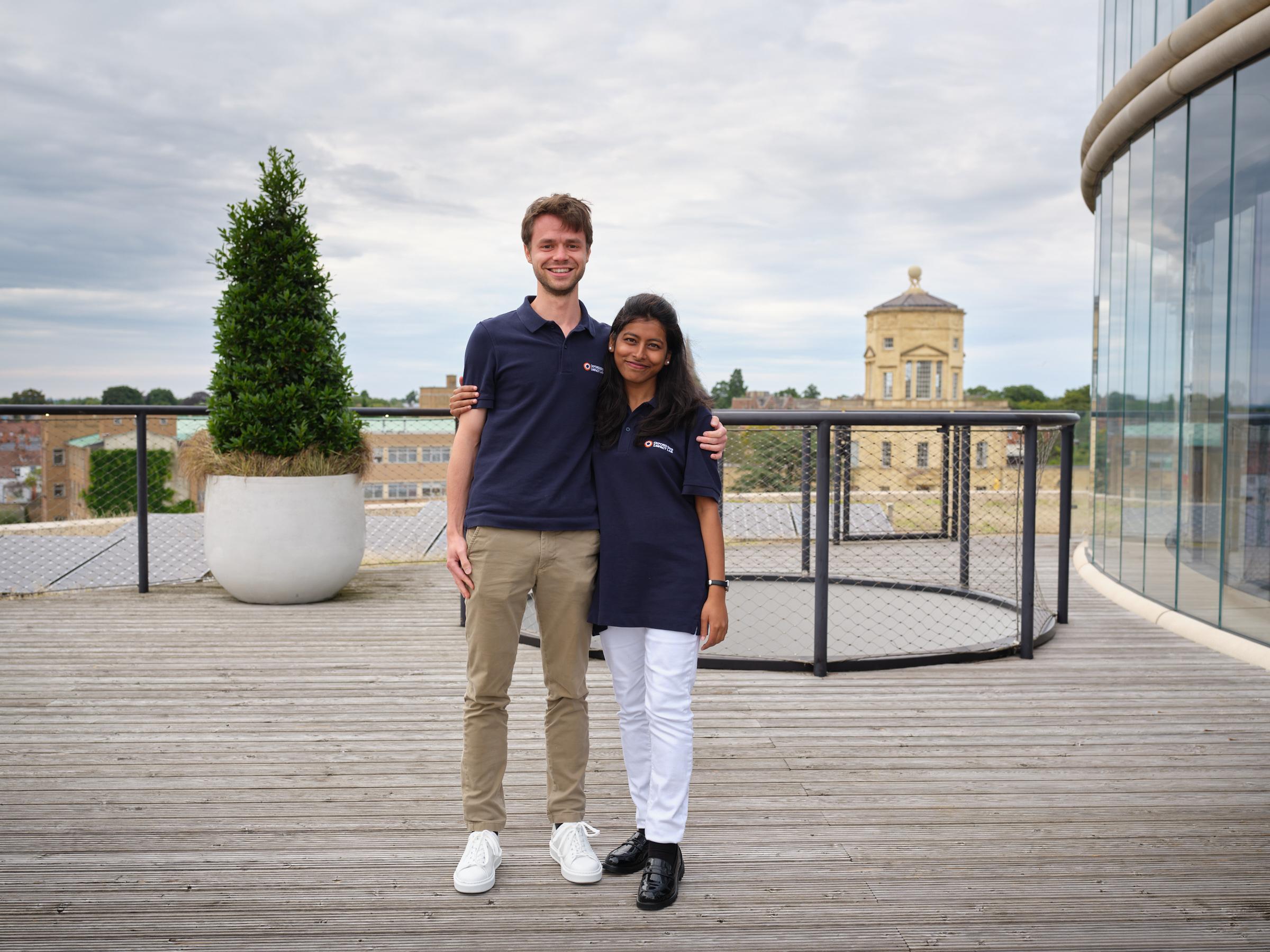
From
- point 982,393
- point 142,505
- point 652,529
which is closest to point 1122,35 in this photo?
point 652,529

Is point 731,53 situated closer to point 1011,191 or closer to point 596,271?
point 596,271

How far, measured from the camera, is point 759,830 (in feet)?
7.18

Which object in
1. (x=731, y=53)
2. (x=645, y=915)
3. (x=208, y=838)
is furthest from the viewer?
(x=731, y=53)

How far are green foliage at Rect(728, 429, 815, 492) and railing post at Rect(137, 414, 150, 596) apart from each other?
11.4 feet

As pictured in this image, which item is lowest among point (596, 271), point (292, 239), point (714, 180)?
point (596, 271)

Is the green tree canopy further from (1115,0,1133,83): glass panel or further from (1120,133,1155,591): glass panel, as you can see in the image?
(1120,133,1155,591): glass panel

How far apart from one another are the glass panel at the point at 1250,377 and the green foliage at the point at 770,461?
217 cm

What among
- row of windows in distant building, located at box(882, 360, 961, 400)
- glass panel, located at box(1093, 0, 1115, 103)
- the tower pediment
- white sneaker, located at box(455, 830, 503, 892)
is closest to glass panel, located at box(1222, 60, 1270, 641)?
glass panel, located at box(1093, 0, 1115, 103)

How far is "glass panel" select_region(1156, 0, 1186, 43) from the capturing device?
15.9 feet

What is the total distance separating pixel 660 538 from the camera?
74.4 inches

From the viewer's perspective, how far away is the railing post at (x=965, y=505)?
17.3 ft

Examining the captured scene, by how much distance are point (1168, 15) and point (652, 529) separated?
512cm

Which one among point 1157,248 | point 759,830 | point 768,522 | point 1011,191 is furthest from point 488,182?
point 1011,191

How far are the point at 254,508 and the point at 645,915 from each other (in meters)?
3.71
